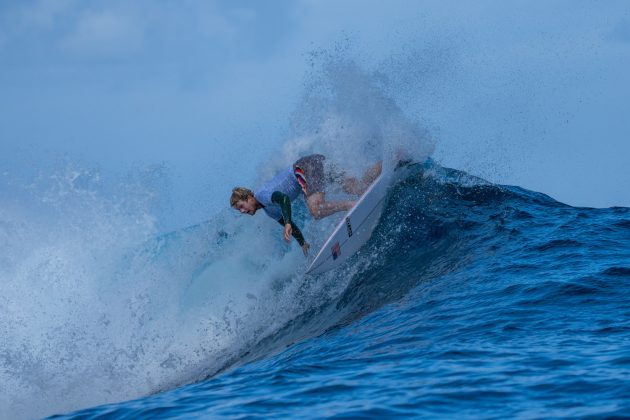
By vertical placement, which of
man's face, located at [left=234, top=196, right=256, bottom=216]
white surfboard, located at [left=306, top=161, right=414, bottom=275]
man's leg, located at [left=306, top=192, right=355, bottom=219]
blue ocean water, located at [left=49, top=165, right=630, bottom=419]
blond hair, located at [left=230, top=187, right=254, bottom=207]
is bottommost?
blue ocean water, located at [left=49, top=165, right=630, bottom=419]

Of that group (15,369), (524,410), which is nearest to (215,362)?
(15,369)

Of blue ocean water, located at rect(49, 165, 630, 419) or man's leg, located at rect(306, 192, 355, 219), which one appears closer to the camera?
blue ocean water, located at rect(49, 165, 630, 419)

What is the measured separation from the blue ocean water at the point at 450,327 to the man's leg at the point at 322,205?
34.2 inches

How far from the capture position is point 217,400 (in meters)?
5.67

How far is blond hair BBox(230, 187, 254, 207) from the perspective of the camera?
930 centimetres

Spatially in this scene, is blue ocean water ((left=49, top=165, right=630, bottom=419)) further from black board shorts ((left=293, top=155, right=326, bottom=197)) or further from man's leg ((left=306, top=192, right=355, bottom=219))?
black board shorts ((left=293, top=155, right=326, bottom=197))

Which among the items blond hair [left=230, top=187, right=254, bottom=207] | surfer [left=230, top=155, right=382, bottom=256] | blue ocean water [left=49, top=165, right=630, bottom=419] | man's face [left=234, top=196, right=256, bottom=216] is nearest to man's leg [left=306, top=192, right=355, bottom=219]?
surfer [left=230, top=155, right=382, bottom=256]

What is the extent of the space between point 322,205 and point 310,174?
512 mm

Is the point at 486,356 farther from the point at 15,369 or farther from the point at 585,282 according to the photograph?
the point at 15,369

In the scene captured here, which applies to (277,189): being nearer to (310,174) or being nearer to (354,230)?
(310,174)

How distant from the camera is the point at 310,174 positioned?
10.5m

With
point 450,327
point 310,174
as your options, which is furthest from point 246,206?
point 450,327

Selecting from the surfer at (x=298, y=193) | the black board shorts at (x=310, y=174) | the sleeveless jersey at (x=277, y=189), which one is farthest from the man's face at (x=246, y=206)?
the black board shorts at (x=310, y=174)

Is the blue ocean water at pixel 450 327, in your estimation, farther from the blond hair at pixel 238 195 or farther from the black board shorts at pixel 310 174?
the blond hair at pixel 238 195
